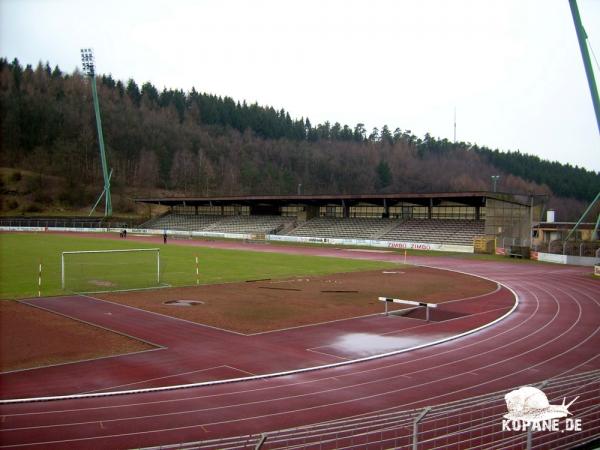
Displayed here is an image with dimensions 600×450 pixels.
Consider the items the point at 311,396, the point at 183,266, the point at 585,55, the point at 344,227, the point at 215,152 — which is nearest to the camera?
the point at 311,396

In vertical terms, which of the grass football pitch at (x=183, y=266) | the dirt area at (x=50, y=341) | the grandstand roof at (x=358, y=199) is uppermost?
the grandstand roof at (x=358, y=199)

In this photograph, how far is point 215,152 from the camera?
15600cm

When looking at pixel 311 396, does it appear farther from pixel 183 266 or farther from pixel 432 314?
pixel 183 266

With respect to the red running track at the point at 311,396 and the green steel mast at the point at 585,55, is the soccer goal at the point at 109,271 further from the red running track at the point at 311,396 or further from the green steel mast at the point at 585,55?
the green steel mast at the point at 585,55

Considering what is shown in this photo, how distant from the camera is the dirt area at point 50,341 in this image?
15.0m

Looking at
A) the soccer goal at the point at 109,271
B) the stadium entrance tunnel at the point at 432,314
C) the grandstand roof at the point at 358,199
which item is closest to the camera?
the stadium entrance tunnel at the point at 432,314

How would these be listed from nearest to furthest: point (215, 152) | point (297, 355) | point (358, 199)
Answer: point (297, 355)
point (358, 199)
point (215, 152)

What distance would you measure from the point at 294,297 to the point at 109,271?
15508 mm

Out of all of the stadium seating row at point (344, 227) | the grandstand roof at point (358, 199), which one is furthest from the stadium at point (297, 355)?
the stadium seating row at point (344, 227)

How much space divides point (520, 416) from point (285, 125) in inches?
7075

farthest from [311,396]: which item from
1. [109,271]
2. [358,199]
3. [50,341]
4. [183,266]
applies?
[358,199]

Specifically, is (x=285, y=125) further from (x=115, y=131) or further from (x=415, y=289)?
(x=415, y=289)

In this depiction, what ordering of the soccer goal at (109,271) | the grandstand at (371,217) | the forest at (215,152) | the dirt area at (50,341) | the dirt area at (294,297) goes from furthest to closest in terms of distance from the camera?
the forest at (215,152) < the grandstand at (371,217) < the soccer goal at (109,271) < the dirt area at (294,297) < the dirt area at (50,341)

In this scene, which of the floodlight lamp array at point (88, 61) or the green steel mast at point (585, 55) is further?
the floodlight lamp array at point (88, 61)
